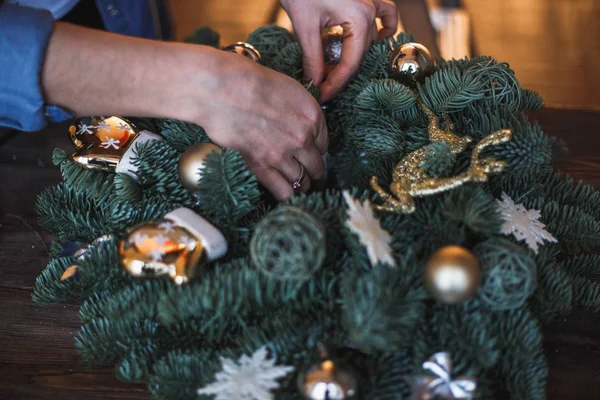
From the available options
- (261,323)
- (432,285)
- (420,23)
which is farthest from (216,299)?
(420,23)

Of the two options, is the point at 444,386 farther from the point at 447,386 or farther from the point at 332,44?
the point at 332,44

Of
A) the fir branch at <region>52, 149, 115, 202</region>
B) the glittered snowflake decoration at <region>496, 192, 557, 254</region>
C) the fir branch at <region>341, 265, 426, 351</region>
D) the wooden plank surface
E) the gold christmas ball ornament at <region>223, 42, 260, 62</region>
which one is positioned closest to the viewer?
the fir branch at <region>341, 265, 426, 351</region>

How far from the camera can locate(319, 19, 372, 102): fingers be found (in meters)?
0.79

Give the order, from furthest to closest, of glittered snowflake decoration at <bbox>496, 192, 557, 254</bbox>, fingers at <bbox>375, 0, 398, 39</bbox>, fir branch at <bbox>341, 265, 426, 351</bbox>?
fingers at <bbox>375, 0, 398, 39</bbox>, glittered snowflake decoration at <bbox>496, 192, 557, 254</bbox>, fir branch at <bbox>341, 265, 426, 351</bbox>

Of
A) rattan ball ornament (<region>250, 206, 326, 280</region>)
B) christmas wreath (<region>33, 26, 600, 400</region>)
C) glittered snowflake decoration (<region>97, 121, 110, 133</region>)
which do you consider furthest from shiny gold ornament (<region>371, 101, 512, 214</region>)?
glittered snowflake decoration (<region>97, 121, 110, 133</region>)

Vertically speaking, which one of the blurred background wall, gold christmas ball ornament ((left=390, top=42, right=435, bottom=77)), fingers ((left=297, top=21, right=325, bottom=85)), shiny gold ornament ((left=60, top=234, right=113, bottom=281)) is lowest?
the blurred background wall

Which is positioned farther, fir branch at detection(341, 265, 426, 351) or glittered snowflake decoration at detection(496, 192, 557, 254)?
glittered snowflake decoration at detection(496, 192, 557, 254)

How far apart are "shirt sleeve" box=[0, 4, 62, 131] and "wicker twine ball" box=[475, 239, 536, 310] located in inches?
18.6

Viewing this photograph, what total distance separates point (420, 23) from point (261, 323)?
5.64 feet

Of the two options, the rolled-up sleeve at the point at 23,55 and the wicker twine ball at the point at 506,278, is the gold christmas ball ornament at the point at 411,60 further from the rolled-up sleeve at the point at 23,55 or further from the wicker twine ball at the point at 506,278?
the rolled-up sleeve at the point at 23,55

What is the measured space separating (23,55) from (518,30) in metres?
1.99

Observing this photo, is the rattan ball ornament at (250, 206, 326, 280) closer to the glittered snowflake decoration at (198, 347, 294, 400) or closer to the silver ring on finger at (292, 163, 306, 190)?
the glittered snowflake decoration at (198, 347, 294, 400)

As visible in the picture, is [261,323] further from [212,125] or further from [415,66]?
[415,66]

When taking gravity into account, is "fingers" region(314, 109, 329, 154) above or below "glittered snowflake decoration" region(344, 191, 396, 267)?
below
